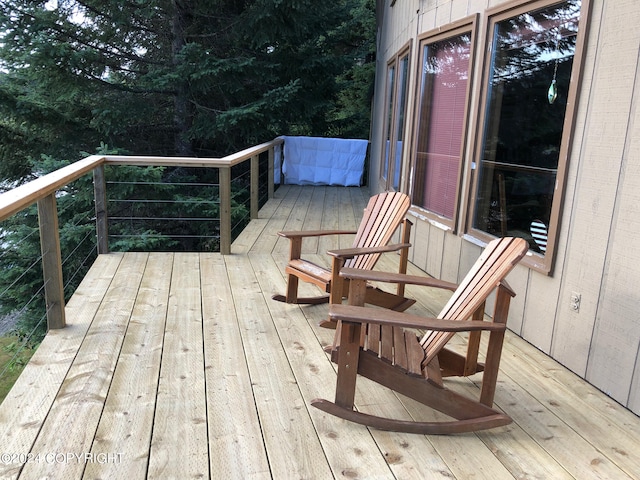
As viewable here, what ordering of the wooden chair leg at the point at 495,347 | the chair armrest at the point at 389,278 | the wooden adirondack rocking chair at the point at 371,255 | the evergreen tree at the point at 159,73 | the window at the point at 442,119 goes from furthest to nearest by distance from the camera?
the evergreen tree at the point at 159,73 → the window at the point at 442,119 → the wooden adirondack rocking chair at the point at 371,255 → the chair armrest at the point at 389,278 → the wooden chair leg at the point at 495,347

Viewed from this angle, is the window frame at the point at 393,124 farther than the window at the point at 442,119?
Yes

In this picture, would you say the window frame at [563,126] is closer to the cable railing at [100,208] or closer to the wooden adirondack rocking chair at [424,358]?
the wooden adirondack rocking chair at [424,358]

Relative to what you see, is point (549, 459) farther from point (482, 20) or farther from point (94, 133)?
point (94, 133)

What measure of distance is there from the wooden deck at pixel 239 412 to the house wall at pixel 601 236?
0.45 ft

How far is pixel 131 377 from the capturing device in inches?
93.3

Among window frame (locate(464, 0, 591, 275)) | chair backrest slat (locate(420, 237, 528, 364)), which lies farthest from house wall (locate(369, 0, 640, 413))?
chair backrest slat (locate(420, 237, 528, 364))

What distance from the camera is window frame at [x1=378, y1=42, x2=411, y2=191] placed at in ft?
17.5

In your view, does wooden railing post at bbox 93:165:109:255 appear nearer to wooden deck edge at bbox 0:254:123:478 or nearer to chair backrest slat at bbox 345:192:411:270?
wooden deck edge at bbox 0:254:123:478

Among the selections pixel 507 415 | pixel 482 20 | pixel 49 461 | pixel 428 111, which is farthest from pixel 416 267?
pixel 49 461

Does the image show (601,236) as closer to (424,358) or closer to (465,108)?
(424,358)

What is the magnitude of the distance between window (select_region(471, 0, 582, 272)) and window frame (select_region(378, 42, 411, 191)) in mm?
1655

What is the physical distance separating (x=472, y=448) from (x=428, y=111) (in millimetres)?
3226

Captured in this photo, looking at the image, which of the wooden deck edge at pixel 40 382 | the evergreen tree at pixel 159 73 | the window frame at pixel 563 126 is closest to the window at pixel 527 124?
the window frame at pixel 563 126

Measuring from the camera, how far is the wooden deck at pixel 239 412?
179 centimetres
